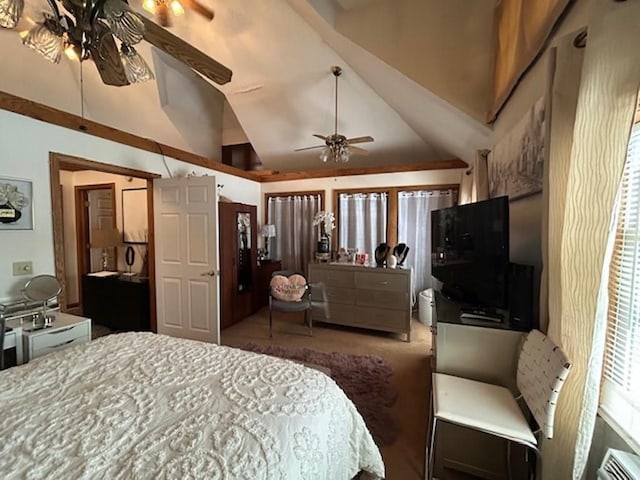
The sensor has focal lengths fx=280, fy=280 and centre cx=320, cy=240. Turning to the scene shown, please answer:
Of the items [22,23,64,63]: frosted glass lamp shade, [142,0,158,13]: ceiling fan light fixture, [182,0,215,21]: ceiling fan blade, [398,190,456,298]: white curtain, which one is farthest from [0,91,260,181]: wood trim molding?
[398,190,456,298]: white curtain

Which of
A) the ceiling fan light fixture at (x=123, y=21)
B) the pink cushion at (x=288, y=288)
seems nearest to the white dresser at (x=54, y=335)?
the pink cushion at (x=288, y=288)

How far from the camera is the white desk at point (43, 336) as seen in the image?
192 centimetres

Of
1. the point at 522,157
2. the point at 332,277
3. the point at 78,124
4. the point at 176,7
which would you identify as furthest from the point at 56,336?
the point at 522,157

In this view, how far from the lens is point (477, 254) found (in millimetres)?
1895

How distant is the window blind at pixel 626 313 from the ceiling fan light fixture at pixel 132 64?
2.42m

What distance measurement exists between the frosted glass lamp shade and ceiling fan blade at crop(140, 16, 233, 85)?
1.65 ft

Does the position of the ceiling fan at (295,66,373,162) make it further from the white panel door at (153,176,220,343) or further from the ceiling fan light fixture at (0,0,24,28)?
the ceiling fan light fixture at (0,0,24,28)

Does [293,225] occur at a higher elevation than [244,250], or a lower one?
higher

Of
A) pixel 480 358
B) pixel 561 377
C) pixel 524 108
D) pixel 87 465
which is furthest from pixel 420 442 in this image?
pixel 524 108

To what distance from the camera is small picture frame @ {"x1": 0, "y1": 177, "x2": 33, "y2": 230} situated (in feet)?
6.86

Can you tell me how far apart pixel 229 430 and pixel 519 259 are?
204 centimetres

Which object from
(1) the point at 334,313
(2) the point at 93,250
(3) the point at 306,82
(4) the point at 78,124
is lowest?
(1) the point at 334,313

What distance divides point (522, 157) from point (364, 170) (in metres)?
2.86

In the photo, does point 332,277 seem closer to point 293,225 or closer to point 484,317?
point 293,225
